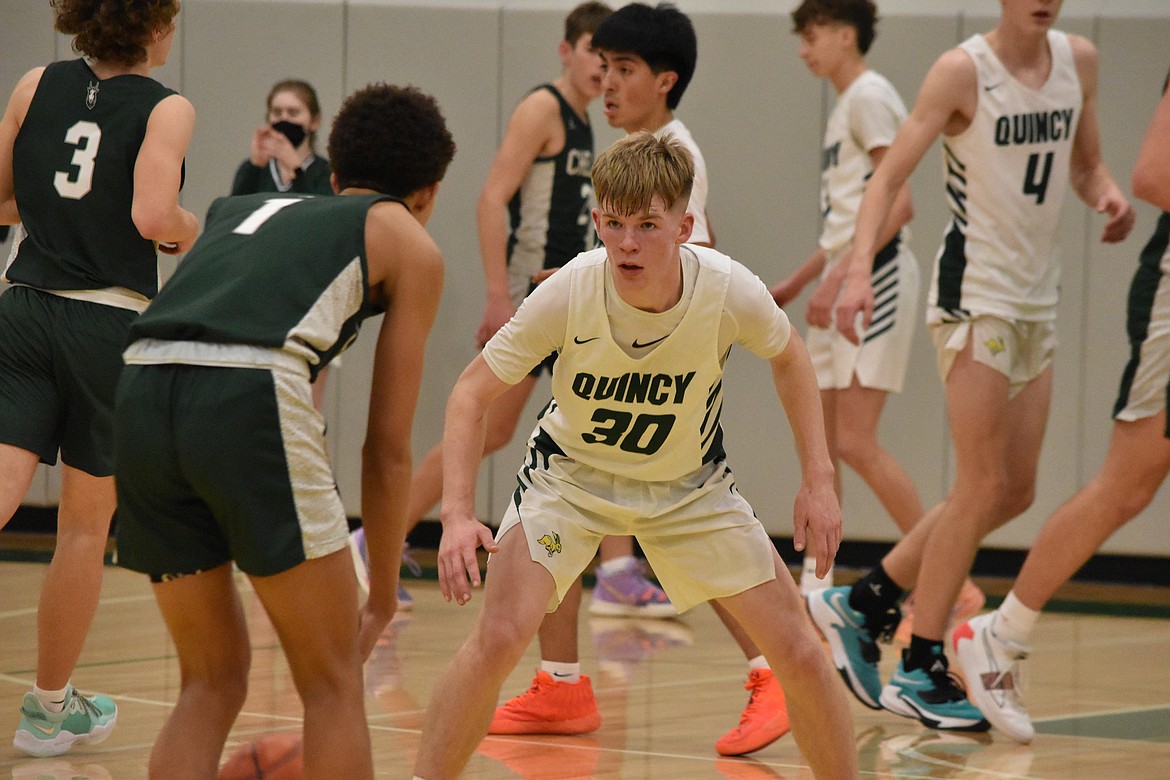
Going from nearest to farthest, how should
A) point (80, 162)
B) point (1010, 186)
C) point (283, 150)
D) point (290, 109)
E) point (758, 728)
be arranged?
1. point (80, 162)
2. point (758, 728)
3. point (1010, 186)
4. point (283, 150)
5. point (290, 109)

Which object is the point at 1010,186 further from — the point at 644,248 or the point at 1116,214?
the point at 644,248

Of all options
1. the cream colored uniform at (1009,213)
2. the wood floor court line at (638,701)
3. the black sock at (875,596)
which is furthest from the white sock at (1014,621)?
the cream colored uniform at (1009,213)

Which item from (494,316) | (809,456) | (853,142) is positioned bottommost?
(494,316)

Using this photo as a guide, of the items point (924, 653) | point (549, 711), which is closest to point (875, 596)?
point (924, 653)

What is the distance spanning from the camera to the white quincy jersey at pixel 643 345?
3.30m

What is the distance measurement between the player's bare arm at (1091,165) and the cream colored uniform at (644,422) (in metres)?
1.92

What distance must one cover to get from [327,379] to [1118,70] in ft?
13.9

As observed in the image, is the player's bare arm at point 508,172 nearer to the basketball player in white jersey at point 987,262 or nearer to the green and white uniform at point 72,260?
the basketball player in white jersey at point 987,262

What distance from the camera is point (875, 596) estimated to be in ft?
16.6

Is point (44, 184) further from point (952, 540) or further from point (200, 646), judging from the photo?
point (952, 540)

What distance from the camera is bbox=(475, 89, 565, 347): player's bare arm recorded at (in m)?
6.24

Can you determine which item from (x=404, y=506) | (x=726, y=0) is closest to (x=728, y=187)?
(x=726, y=0)

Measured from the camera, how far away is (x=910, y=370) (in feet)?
25.8

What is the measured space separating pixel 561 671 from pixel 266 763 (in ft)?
5.39
